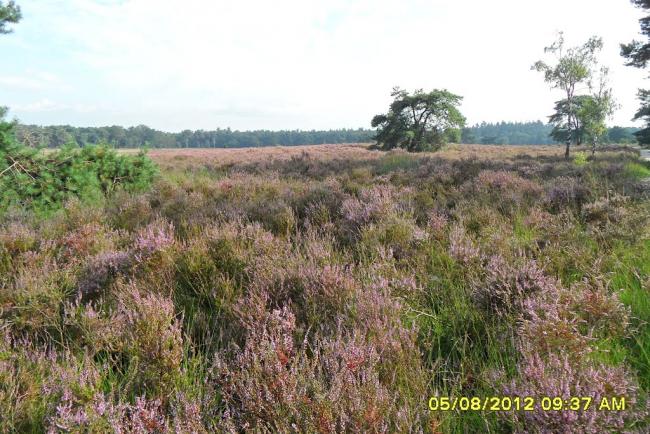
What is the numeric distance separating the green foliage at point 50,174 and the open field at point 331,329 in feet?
6.78

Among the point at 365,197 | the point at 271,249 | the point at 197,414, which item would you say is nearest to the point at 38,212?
the point at 271,249

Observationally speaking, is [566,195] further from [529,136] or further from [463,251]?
[529,136]

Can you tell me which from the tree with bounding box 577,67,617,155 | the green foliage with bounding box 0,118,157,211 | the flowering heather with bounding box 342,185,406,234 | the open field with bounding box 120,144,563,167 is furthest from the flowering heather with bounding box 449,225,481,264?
the tree with bounding box 577,67,617,155

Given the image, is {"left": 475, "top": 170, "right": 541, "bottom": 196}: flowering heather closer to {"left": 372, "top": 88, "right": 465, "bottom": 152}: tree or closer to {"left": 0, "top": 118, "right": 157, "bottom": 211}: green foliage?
{"left": 0, "top": 118, "right": 157, "bottom": 211}: green foliage

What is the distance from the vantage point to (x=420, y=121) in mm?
41531

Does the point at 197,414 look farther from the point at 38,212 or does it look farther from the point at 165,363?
the point at 38,212

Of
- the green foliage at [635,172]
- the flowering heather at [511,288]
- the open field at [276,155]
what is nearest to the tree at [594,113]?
the open field at [276,155]

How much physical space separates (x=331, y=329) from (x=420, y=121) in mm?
42751

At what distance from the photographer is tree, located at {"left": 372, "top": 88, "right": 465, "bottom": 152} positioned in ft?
133

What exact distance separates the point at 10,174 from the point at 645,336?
8.73m

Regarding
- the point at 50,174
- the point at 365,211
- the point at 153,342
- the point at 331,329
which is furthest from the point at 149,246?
the point at 50,174

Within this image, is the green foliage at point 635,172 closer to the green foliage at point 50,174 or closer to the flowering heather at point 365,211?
the flowering heather at point 365,211

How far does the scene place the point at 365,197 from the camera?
6016mm
